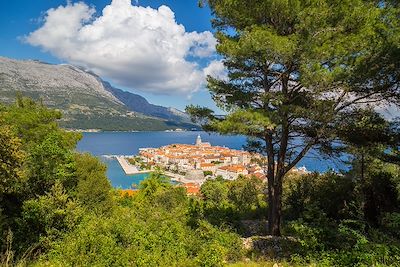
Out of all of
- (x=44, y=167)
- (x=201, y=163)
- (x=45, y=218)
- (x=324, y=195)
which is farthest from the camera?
(x=201, y=163)

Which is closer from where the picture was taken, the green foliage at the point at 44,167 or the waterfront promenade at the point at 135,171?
the green foliage at the point at 44,167

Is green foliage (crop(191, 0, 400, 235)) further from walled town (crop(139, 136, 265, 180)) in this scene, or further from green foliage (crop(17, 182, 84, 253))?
walled town (crop(139, 136, 265, 180))

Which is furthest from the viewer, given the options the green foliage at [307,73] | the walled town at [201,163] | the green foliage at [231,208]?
the walled town at [201,163]

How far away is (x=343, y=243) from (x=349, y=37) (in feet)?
14.6

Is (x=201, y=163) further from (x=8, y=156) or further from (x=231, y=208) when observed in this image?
(x=8, y=156)

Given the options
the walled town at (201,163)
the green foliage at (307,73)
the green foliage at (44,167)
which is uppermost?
the green foliage at (307,73)

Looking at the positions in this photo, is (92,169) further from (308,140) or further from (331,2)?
(331,2)

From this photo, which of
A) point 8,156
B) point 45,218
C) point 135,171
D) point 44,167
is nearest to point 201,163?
point 135,171

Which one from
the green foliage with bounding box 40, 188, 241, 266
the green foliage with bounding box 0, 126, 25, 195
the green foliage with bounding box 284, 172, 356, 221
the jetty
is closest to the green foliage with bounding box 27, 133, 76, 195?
the green foliage with bounding box 40, 188, 241, 266

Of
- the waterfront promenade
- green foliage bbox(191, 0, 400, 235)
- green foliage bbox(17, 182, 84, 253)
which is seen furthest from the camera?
the waterfront promenade

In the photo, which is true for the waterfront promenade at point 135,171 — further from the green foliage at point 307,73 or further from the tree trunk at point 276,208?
the green foliage at point 307,73

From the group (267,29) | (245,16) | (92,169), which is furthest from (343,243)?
(92,169)

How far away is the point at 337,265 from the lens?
4.66 m

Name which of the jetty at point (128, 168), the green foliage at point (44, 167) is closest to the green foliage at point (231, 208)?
the green foliage at point (44, 167)
